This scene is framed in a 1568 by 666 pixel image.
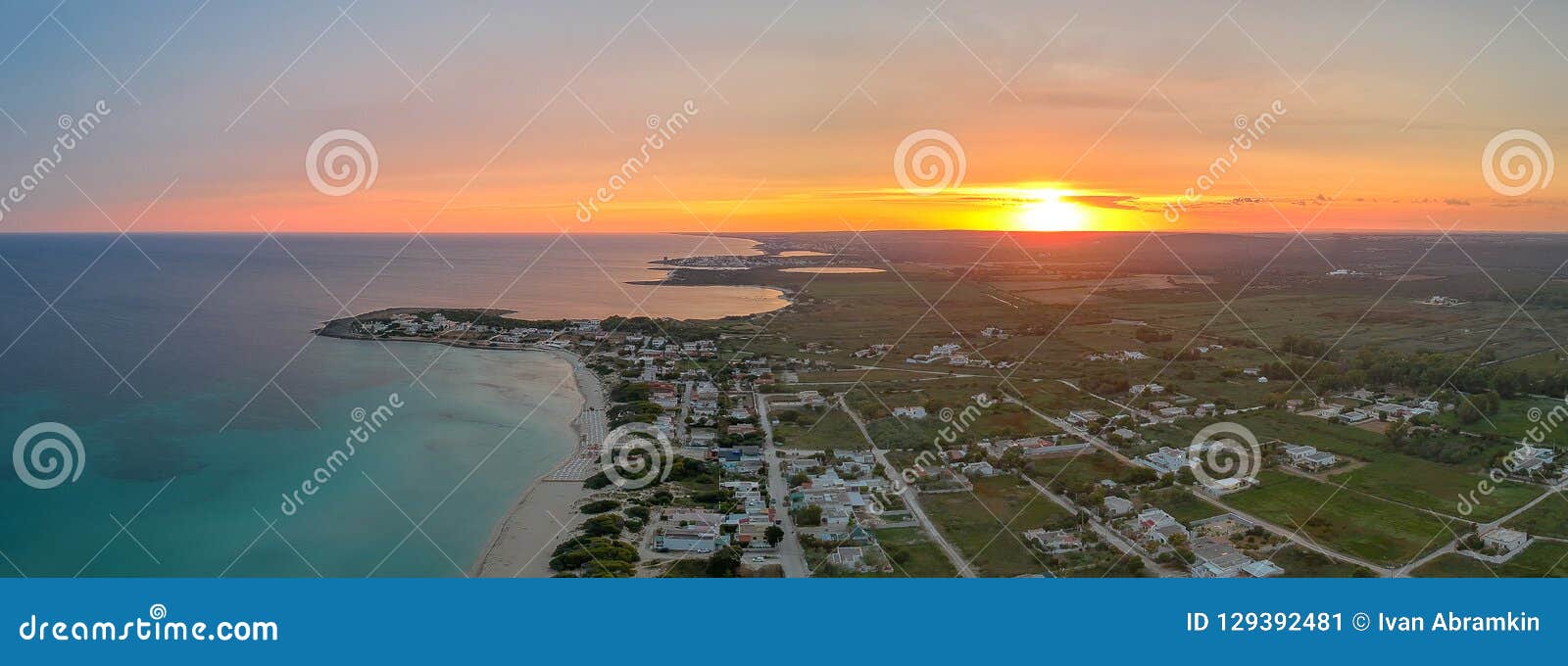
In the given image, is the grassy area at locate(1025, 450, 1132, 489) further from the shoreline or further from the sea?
the sea

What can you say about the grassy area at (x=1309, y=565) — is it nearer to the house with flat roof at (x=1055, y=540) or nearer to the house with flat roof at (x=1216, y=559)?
the house with flat roof at (x=1216, y=559)

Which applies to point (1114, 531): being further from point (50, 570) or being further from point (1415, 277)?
point (1415, 277)

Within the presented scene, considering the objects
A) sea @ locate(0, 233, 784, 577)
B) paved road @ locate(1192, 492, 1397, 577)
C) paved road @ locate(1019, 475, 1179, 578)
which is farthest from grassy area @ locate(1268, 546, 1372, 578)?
sea @ locate(0, 233, 784, 577)

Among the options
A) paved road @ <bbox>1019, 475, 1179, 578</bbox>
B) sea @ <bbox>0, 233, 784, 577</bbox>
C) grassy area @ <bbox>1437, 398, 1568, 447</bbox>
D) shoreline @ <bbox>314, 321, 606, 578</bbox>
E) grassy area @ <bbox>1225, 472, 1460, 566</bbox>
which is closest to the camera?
paved road @ <bbox>1019, 475, 1179, 578</bbox>

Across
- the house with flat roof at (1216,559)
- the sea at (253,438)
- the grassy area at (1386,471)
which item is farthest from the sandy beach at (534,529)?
the grassy area at (1386,471)

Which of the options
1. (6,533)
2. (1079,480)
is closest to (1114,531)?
(1079,480)

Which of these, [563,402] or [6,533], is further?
[563,402]
